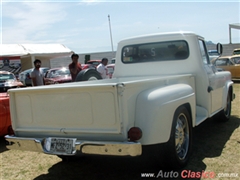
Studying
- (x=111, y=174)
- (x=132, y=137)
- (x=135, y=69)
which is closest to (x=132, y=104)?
(x=132, y=137)

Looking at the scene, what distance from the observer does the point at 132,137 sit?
2932 millimetres

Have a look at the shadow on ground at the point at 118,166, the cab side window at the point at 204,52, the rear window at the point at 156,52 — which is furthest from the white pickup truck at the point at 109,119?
the cab side window at the point at 204,52

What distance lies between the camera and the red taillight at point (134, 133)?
9.55 ft

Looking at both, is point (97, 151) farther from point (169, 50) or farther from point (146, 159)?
point (169, 50)

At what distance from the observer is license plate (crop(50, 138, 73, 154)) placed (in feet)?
10.4

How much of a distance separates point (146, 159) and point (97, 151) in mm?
1332

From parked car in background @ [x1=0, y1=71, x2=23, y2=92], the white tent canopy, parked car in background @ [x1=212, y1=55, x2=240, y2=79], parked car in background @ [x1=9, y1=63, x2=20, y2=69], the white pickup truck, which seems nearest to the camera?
the white pickup truck

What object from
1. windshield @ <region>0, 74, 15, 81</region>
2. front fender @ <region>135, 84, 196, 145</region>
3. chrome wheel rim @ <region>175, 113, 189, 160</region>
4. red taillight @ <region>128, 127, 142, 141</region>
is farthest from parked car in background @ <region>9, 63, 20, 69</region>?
red taillight @ <region>128, 127, 142, 141</region>

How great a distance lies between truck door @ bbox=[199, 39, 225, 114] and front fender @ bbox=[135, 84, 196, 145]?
5.57 ft

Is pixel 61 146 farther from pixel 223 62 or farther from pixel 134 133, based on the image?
pixel 223 62

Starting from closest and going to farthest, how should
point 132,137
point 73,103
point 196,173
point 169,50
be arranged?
point 132,137 < point 73,103 < point 196,173 < point 169,50

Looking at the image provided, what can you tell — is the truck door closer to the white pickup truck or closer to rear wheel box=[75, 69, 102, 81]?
the white pickup truck

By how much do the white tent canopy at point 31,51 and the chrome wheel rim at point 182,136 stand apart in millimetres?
16867

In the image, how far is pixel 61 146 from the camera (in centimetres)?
323
